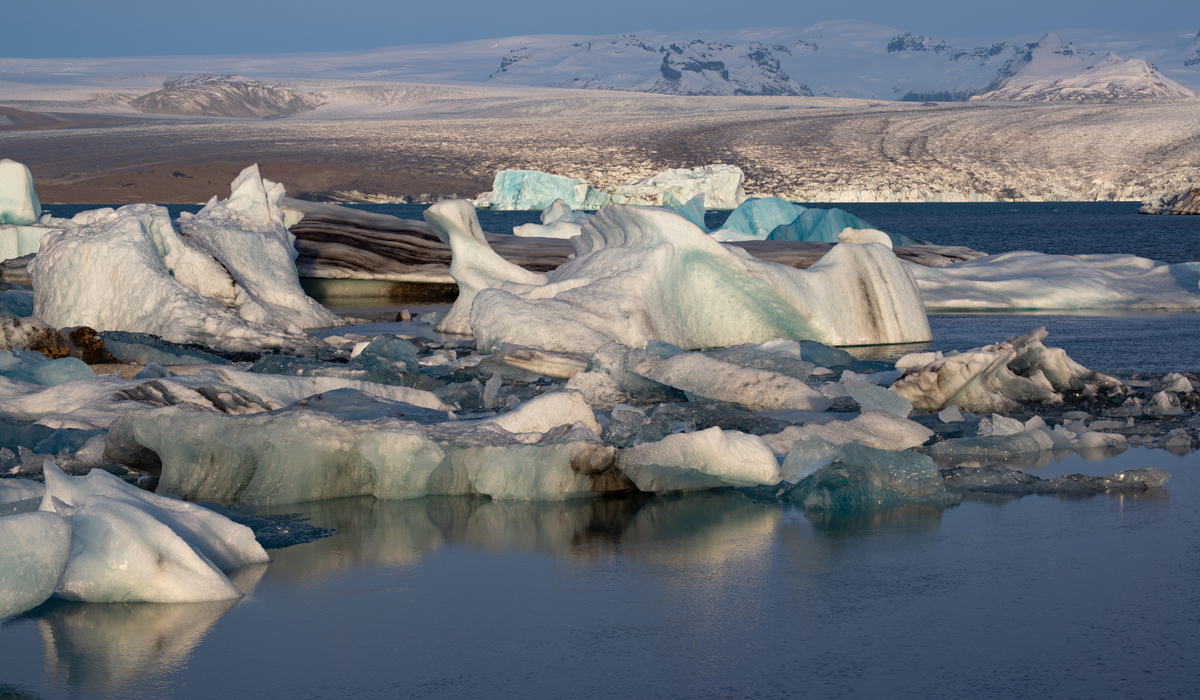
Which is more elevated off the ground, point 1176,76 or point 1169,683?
point 1176,76

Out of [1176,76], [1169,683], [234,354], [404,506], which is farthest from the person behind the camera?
[1176,76]

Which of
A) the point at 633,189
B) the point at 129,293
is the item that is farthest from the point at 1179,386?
the point at 633,189

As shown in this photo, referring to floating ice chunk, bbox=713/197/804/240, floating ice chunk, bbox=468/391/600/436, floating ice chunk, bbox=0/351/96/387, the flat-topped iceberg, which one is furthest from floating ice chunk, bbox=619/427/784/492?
the flat-topped iceberg

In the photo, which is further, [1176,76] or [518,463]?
[1176,76]

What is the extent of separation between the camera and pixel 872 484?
350cm

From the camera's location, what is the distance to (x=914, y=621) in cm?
229

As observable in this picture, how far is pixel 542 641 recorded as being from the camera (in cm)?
219

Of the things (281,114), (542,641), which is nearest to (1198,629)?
(542,641)

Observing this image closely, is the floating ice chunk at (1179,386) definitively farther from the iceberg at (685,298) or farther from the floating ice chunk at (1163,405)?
the iceberg at (685,298)

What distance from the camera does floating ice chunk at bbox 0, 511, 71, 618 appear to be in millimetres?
2377

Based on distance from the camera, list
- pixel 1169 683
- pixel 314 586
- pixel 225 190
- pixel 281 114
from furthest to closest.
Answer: pixel 281 114 < pixel 225 190 < pixel 314 586 < pixel 1169 683

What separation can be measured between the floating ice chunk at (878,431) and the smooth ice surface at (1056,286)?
7127mm

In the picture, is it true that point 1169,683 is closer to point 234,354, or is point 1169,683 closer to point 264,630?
point 264,630

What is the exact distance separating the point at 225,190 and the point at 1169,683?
208ft
